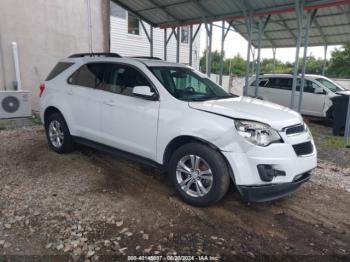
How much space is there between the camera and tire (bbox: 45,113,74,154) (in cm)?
514

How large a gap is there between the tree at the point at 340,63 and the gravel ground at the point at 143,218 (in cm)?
2347

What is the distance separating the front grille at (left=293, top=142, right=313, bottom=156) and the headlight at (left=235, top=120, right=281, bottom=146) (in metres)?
0.29

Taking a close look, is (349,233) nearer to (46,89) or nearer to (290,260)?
(290,260)

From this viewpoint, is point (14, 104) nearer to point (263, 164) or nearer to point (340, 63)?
point (263, 164)

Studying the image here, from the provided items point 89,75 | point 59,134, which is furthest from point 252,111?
point 59,134

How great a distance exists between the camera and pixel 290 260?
8.88 feet

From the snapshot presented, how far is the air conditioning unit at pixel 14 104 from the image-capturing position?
25.7 feet

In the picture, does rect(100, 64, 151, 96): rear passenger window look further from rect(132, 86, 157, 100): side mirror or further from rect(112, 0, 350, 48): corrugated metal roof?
rect(112, 0, 350, 48): corrugated metal roof

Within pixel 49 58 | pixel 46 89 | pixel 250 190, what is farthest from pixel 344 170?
pixel 49 58

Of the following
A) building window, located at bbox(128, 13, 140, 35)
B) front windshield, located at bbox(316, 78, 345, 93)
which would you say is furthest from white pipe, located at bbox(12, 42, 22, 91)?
front windshield, located at bbox(316, 78, 345, 93)

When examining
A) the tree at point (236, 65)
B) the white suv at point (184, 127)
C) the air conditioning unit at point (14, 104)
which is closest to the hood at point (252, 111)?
the white suv at point (184, 127)

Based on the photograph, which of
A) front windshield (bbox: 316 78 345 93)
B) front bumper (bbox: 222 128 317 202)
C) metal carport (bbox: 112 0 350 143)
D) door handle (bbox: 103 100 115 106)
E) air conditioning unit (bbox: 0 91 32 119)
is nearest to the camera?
front bumper (bbox: 222 128 317 202)

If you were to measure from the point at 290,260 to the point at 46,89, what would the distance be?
4.74 meters

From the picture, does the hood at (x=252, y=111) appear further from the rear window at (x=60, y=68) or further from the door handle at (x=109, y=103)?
the rear window at (x=60, y=68)
